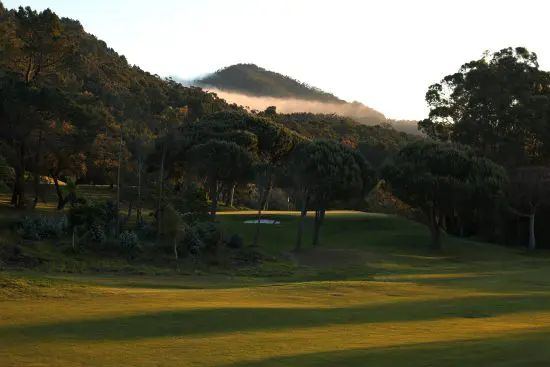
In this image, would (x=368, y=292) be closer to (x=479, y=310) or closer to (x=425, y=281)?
(x=479, y=310)

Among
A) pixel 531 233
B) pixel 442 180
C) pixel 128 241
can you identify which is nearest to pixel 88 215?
pixel 128 241

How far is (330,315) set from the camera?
52.6ft

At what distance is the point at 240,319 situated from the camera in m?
14.3

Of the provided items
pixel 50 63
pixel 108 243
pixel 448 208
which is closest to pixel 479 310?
pixel 108 243

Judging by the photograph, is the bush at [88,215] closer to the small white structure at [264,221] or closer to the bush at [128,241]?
the bush at [128,241]

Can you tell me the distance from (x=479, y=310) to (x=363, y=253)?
27483 millimetres

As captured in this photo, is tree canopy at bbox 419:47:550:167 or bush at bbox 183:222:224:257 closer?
bush at bbox 183:222:224:257

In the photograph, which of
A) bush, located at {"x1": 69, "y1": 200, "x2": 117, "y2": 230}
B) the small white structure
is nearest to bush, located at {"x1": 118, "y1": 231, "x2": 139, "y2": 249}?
bush, located at {"x1": 69, "y1": 200, "x2": 117, "y2": 230}

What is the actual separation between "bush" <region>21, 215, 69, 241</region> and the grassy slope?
1126cm

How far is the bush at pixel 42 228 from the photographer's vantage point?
3606 centimetres

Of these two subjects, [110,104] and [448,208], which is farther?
[110,104]

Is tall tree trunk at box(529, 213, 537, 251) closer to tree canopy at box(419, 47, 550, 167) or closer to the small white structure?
tree canopy at box(419, 47, 550, 167)

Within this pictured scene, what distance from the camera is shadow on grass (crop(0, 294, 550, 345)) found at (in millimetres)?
11461

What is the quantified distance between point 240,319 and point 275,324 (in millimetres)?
939
